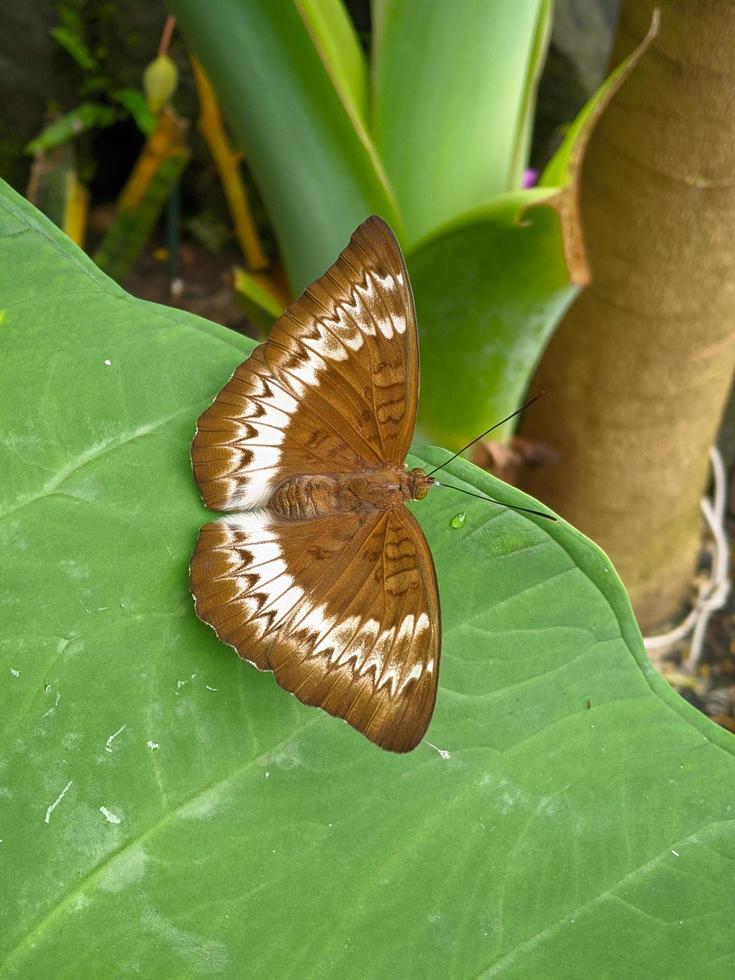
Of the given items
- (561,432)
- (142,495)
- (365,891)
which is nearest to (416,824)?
(365,891)

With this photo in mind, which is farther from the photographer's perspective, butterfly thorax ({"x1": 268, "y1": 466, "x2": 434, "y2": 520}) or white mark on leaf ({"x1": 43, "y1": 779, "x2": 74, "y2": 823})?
butterfly thorax ({"x1": 268, "y1": 466, "x2": 434, "y2": 520})

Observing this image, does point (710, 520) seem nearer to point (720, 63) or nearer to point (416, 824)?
point (720, 63)

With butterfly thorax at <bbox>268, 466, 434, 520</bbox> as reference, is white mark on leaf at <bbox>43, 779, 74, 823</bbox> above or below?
below

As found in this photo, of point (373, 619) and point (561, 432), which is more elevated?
point (373, 619)

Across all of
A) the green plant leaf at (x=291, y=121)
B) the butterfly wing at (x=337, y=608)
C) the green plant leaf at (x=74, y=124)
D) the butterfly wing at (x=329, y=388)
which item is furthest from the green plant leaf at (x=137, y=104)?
the butterfly wing at (x=337, y=608)

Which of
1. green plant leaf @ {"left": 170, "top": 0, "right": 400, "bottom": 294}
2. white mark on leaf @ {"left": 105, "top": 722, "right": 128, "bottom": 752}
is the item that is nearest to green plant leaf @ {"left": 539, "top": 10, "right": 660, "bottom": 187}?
green plant leaf @ {"left": 170, "top": 0, "right": 400, "bottom": 294}

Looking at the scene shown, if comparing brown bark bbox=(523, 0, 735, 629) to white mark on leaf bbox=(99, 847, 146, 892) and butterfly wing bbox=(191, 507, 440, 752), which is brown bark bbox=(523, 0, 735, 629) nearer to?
butterfly wing bbox=(191, 507, 440, 752)

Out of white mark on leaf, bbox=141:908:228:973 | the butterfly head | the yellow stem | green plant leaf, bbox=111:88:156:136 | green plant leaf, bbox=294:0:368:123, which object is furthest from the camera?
green plant leaf, bbox=111:88:156:136
